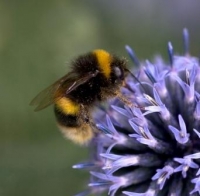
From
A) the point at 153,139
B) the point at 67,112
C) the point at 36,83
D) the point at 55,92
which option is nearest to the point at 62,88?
the point at 55,92

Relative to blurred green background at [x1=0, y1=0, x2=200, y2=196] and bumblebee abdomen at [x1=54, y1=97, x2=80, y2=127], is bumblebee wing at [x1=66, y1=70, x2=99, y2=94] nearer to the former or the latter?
bumblebee abdomen at [x1=54, y1=97, x2=80, y2=127]

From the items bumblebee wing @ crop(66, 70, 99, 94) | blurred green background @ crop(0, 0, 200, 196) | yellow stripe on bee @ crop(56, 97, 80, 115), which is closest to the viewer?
bumblebee wing @ crop(66, 70, 99, 94)

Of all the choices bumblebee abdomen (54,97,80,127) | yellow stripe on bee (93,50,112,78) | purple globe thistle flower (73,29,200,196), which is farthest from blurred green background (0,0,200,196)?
yellow stripe on bee (93,50,112,78)

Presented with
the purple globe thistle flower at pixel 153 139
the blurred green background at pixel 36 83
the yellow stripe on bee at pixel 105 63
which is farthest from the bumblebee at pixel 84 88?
the blurred green background at pixel 36 83

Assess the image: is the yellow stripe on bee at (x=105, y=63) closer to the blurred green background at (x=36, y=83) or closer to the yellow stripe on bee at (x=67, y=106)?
the yellow stripe on bee at (x=67, y=106)

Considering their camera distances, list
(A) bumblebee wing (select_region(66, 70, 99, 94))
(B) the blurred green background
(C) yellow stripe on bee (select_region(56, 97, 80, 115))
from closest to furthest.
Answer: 1. (A) bumblebee wing (select_region(66, 70, 99, 94))
2. (C) yellow stripe on bee (select_region(56, 97, 80, 115))
3. (B) the blurred green background

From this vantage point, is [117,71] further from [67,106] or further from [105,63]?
[67,106]

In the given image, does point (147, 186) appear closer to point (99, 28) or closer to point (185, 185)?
point (185, 185)
